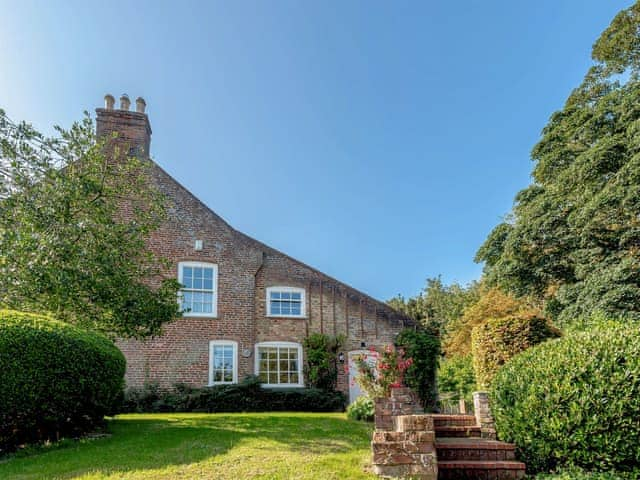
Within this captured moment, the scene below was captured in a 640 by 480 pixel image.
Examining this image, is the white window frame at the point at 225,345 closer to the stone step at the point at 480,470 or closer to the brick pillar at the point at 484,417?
the brick pillar at the point at 484,417

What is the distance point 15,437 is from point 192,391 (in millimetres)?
7541

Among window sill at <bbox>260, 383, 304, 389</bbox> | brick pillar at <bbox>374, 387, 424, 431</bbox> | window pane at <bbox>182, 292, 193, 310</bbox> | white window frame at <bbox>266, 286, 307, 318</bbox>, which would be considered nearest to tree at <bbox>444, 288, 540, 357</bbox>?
white window frame at <bbox>266, 286, 307, 318</bbox>

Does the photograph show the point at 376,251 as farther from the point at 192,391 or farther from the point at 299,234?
the point at 192,391

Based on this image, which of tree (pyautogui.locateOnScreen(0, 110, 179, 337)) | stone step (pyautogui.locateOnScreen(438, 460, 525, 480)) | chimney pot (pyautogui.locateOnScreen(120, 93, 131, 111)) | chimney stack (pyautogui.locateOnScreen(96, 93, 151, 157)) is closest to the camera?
stone step (pyautogui.locateOnScreen(438, 460, 525, 480))

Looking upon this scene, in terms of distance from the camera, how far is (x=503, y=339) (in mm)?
9875

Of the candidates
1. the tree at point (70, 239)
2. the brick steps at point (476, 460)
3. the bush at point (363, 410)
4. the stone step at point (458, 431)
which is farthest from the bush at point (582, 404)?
the tree at point (70, 239)

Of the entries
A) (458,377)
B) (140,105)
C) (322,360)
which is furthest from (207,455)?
(458,377)

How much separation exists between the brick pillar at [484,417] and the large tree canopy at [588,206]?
7810 millimetres

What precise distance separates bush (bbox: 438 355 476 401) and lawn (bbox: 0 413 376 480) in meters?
11.0

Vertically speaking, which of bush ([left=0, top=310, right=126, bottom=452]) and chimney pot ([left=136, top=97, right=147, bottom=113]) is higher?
chimney pot ([left=136, top=97, right=147, bottom=113])

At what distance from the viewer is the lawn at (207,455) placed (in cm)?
545

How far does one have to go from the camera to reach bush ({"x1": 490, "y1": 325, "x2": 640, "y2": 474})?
4809 millimetres

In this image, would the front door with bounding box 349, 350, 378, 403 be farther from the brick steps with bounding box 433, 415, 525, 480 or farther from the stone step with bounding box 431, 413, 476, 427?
the brick steps with bounding box 433, 415, 525, 480

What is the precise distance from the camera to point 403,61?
45.0ft
